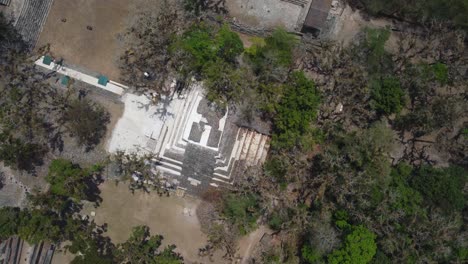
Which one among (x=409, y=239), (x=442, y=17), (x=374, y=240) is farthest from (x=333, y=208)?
Result: (x=442, y=17)

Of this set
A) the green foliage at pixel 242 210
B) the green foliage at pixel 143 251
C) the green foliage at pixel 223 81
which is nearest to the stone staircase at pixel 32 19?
the green foliage at pixel 223 81

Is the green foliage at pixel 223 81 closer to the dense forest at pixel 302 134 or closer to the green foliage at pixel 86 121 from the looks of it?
the dense forest at pixel 302 134

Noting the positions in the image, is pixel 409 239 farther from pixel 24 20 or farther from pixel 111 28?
pixel 24 20

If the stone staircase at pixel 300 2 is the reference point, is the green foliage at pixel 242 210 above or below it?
below

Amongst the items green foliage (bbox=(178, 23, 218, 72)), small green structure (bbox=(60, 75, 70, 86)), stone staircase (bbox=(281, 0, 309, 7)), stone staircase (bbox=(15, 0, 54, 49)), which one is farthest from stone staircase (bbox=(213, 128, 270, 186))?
stone staircase (bbox=(15, 0, 54, 49))

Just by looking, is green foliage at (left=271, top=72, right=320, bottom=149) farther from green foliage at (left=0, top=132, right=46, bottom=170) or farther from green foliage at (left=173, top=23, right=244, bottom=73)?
green foliage at (left=0, top=132, right=46, bottom=170)
